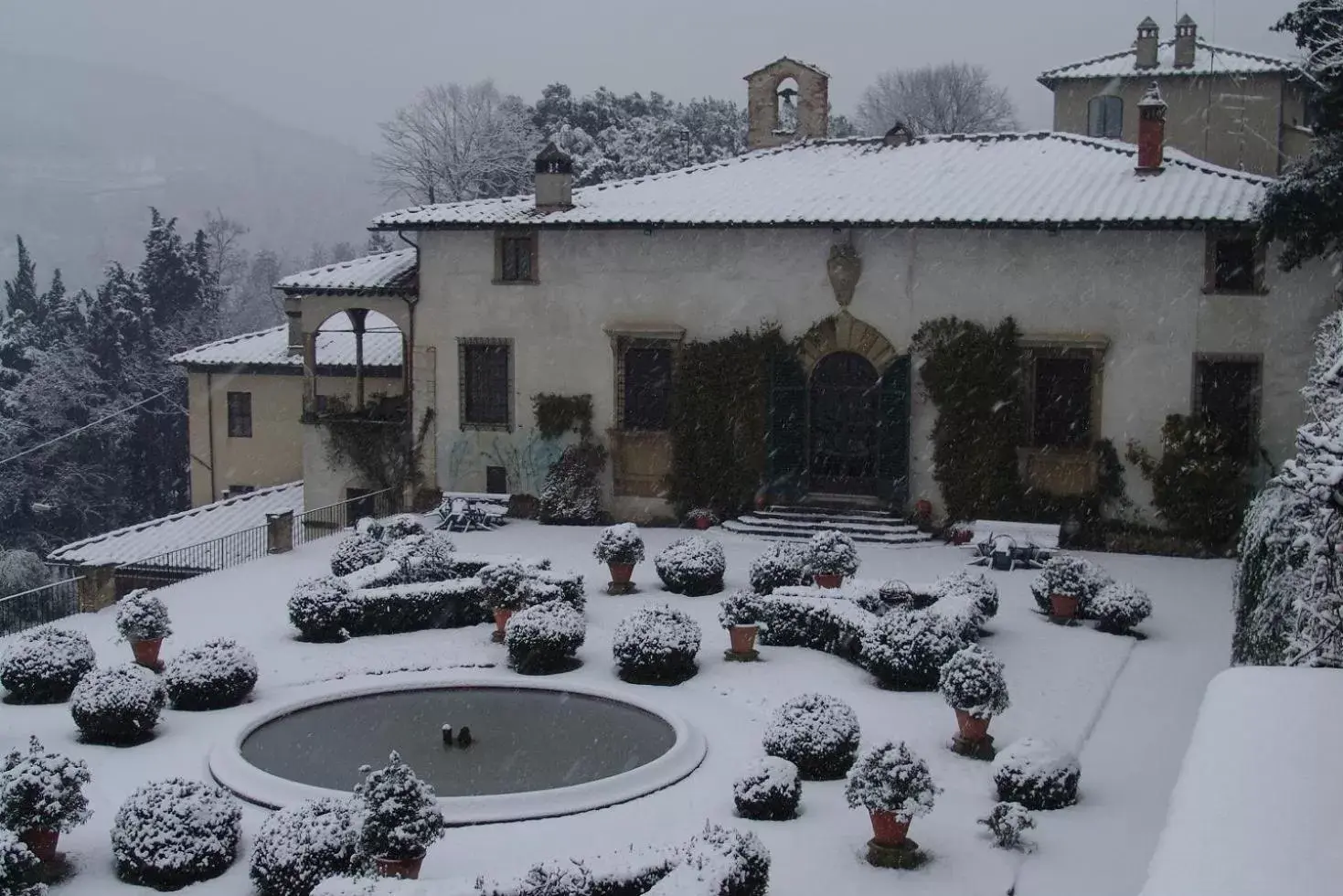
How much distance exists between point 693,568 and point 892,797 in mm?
8328

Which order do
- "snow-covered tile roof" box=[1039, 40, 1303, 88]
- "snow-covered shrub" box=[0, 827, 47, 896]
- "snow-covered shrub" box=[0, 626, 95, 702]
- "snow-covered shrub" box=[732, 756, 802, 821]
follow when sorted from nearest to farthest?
1. "snow-covered shrub" box=[0, 827, 47, 896]
2. "snow-covered shrub" box=[732, 756, 802, 821]
3. "snow-covered shrub" box=[0, 626, 95, 702]
4. "snow-covered tile roof" box=[1039, 40, 1303, 88]

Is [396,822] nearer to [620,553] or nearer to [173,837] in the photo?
[173,837]

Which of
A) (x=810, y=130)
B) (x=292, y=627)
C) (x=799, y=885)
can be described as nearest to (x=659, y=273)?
(x=810, y=130)

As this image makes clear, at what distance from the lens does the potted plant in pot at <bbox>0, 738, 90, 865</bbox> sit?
388 inches

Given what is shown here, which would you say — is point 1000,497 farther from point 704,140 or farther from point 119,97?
point 119,97

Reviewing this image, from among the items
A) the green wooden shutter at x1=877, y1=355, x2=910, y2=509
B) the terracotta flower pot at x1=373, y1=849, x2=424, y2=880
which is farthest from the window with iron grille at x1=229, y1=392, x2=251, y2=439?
the terracotta flower pot at x1=373, y1=849, x2=424, y2=880

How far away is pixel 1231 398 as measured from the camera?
21.2m

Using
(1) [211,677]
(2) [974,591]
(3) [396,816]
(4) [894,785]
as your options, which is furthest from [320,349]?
(4) [894,785]

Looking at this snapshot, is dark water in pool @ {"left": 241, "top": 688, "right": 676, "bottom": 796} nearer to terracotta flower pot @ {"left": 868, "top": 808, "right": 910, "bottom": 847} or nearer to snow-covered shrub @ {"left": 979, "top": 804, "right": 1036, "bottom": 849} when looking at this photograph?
terracotta flower pot @ {"left": 868, "top": 808, "right": 910, "bottom": 847}

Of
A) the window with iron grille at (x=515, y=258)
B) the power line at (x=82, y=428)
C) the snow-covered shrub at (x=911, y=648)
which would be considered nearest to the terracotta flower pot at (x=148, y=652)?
the snow-covered shrub at (x=911, y=648)

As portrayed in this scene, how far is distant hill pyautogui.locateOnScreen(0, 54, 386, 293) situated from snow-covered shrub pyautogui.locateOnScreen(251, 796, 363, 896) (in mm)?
76331

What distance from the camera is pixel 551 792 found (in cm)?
1098

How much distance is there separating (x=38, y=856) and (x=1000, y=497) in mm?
15814

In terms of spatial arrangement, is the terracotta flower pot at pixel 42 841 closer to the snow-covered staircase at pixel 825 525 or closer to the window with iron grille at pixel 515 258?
the snow-covered staircase at pixel 825 525
